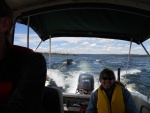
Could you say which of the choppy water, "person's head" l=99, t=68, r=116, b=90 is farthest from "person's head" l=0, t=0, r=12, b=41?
the choppy water

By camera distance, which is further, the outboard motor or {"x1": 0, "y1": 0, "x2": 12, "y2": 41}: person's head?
the outboard motor

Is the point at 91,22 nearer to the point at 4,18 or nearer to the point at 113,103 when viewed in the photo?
the point at 113,103

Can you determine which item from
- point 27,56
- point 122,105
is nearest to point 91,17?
point 122,105

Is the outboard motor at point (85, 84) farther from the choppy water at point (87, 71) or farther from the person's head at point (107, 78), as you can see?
the person's head at point (107, 78)

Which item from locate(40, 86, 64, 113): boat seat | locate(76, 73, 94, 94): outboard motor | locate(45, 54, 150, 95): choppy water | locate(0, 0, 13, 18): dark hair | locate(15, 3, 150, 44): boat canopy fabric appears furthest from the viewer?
locate(45, 54, 150, 95): choppy water

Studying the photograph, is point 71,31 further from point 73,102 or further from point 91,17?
point 73,102

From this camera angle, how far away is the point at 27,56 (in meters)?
1.22

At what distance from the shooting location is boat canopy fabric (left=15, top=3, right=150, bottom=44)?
11.2 ft

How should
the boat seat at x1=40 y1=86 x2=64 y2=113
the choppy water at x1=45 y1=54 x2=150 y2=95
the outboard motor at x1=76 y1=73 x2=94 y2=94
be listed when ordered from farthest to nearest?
the choppy water at x1=45 y1=54 x2=150 y2=95
the outboard motor at x1=76 y1=73 x2=94 y2=94
the boat seat at x1=40 y1=86 x2=64 y2=113

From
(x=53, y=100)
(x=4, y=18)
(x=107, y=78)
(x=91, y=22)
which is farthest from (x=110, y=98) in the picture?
(x=4, y=18)

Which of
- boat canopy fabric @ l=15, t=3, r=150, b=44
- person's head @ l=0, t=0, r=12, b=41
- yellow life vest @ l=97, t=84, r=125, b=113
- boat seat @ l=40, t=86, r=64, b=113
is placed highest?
boat canopy fabric @ l=15, t=3, r=150, b=44

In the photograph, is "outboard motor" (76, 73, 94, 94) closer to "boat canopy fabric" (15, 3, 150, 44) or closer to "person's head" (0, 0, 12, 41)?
"boat canopy fabric" (15, 3, 150, 44)

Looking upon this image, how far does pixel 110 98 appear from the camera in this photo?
366 cm

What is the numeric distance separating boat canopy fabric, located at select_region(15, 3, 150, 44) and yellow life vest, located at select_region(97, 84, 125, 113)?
1.03 metres
